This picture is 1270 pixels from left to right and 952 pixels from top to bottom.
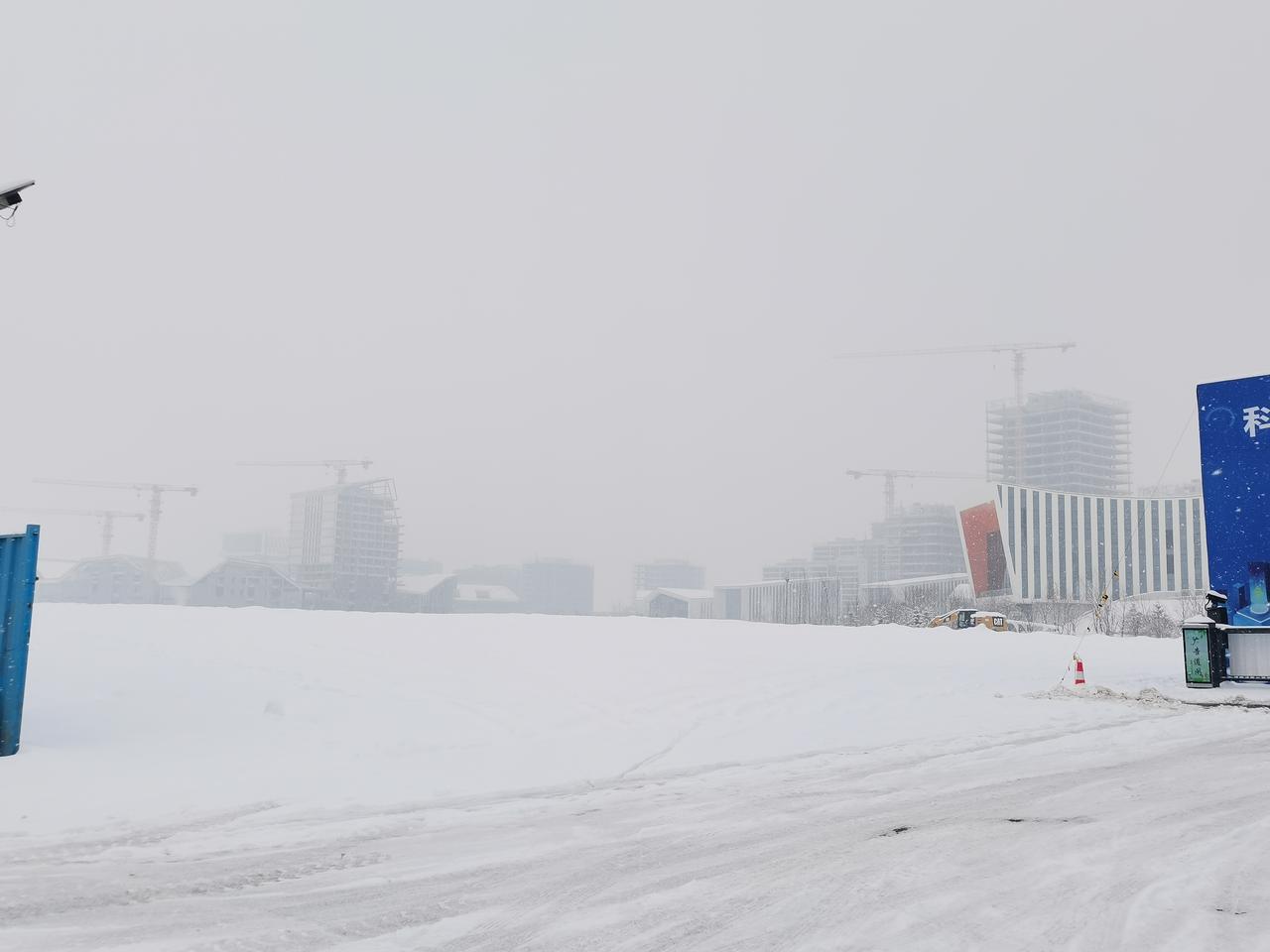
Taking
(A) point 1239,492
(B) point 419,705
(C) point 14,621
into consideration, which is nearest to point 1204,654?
(A) point 1239,492

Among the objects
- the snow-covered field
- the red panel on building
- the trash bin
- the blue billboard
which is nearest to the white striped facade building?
the red panel on building

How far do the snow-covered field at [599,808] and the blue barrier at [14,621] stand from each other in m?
0.42

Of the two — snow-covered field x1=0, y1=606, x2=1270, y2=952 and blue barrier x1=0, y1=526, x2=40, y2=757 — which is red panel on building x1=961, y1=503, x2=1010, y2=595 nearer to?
snow-covered field x1=0, y1=606, x2=1270, y2=952

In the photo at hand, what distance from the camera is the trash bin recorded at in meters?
15.6

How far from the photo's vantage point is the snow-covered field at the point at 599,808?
4.78 meters

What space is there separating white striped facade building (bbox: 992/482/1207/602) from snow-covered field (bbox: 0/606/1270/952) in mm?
122466

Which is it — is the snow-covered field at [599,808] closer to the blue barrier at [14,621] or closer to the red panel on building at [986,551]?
the blue barrier at [14,621]

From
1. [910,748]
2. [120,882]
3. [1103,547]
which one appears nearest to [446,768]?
[120,882]

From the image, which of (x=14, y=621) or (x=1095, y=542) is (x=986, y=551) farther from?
(x=14, y=621)

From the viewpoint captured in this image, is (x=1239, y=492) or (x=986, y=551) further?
(x=986, y=551)

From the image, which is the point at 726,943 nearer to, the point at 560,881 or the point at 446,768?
the point at 560,881

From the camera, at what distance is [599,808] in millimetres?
7523

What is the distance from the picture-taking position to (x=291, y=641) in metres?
16.9

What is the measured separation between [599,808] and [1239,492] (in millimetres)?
12808
